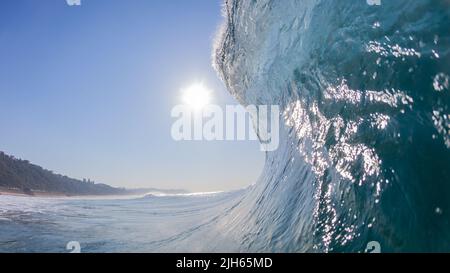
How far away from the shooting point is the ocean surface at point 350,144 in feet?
8.75

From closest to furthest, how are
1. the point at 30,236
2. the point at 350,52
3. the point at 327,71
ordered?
1. the point at 350,52
2. the point at 327,71
3. the point at 30,236

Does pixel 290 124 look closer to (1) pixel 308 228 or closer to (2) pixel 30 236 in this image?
(1) pixel 308 228

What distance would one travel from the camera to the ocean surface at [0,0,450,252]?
2.67 metres

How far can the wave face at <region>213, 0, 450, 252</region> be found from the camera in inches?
104

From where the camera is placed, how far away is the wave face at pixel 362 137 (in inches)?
104

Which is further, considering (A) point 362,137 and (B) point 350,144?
(B) point 350,144

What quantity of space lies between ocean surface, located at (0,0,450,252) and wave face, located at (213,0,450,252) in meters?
0.01

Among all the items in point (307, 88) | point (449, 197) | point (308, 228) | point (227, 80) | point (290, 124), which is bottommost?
point (308, 228)

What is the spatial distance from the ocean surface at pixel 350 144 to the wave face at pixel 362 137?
0.04 feet

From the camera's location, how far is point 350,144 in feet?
11.3

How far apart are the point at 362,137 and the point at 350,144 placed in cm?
15
